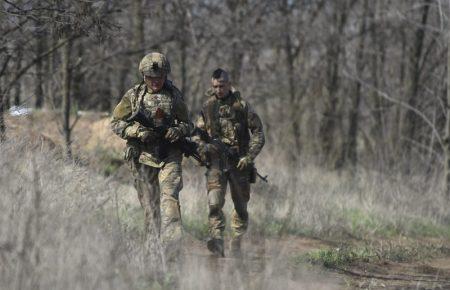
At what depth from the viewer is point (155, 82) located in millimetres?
7629

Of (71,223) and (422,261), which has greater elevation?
(71,223)

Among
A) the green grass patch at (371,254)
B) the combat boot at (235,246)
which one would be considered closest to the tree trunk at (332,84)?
the green grass patch at (371,254)

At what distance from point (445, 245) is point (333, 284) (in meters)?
5.09

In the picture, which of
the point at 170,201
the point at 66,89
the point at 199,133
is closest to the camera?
the point at 170,201

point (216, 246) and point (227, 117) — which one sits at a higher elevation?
point (227, 117)

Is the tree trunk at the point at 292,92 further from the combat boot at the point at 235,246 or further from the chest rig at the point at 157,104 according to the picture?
the chest rig at the point at 157,104

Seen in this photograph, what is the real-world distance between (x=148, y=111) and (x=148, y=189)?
702mm

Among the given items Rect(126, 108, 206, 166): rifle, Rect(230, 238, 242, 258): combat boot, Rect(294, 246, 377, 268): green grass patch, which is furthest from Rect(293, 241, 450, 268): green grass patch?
Rect(126, 108, 206, 166): rifle

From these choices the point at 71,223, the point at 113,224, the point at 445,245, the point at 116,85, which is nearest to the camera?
the point at 71,223

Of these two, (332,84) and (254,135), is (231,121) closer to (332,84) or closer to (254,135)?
(254,135)

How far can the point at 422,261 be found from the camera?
32.5 feet

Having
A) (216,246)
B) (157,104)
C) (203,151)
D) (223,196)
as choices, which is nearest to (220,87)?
(203,151)

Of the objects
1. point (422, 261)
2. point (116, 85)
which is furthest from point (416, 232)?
point (116, 85)

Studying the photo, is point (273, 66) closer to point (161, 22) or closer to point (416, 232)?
point (161, 22)
